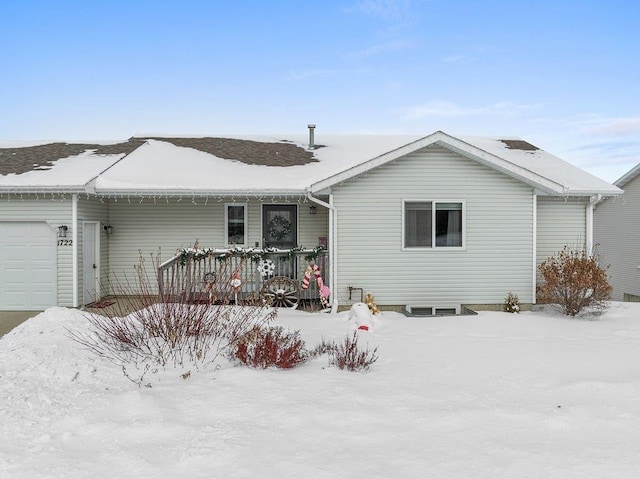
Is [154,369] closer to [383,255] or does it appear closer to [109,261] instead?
[383,255]

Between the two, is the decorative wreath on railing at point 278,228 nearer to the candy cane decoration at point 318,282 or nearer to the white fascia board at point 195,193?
the white fascia board at point 195,193

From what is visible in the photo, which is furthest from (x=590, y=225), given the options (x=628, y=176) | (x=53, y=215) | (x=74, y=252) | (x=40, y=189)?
(x=40, y=189)

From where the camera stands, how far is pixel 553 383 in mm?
5762

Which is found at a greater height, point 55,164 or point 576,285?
point 55,164

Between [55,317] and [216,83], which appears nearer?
[55,317]

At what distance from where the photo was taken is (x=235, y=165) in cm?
1388

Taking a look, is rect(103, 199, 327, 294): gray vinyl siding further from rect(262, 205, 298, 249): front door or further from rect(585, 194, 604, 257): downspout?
rect(585, 194, 604, 257): downspout

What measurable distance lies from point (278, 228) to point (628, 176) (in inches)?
604

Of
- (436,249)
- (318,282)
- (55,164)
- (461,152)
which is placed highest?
(461,152)

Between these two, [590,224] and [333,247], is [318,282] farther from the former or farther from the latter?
[590,224]

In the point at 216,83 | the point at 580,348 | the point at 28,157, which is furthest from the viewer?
the point at 216,83

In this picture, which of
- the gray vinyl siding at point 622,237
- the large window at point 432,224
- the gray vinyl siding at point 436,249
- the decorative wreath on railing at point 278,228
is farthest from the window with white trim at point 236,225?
the gray vinyl siding at point 622,237

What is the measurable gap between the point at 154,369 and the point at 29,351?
7.29 ft

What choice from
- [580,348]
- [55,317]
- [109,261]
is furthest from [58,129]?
[580,348]
